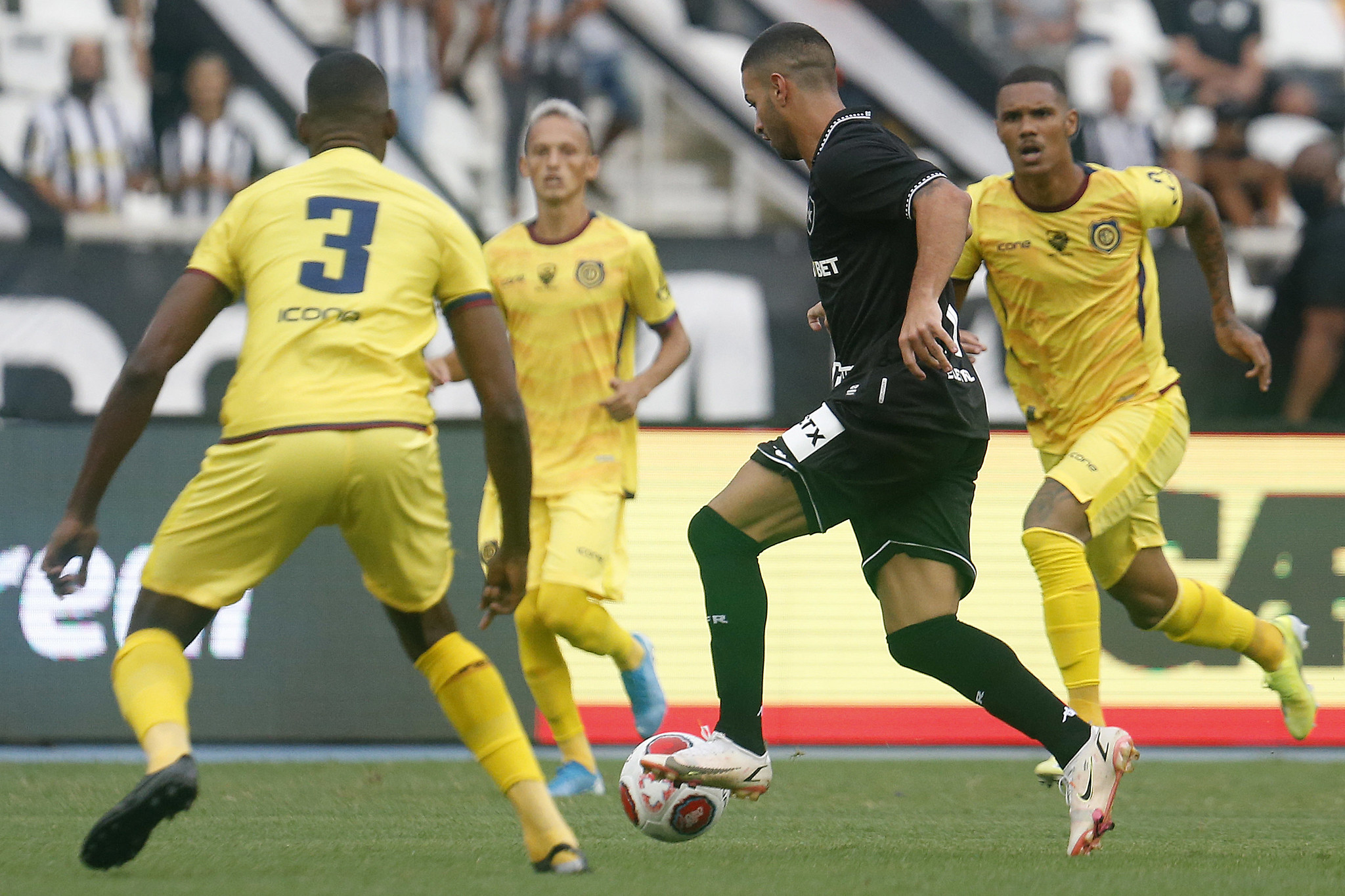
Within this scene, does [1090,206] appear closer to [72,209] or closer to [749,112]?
[749,112]

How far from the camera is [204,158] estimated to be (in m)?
11.2

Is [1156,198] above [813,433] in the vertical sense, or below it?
above

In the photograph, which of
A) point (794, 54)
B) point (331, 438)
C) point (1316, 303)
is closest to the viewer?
point (331, 438)

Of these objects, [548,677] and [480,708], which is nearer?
[480,708]

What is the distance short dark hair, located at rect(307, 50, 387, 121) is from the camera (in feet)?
13.3

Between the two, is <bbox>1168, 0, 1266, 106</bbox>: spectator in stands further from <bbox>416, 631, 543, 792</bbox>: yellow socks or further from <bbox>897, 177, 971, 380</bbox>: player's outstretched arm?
<bbox>416, 631, 543, 792</bbox>: yellow socks

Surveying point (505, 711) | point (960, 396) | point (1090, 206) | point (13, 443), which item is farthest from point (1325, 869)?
point (13, 443)

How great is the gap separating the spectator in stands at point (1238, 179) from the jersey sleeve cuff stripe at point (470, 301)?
8683 millimetres

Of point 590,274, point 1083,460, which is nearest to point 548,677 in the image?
point 590,274

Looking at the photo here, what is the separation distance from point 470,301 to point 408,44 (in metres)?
8.16

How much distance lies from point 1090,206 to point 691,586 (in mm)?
2953

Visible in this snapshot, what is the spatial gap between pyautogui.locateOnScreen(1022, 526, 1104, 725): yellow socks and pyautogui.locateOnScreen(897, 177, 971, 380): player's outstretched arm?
158 cm

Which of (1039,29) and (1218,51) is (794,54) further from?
(1218,51)

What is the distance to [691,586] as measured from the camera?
812 cm
